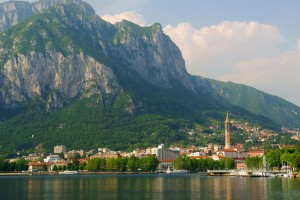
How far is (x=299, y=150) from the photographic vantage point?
152 metres

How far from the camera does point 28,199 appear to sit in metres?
78.5

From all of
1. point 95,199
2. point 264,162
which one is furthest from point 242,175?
point 95,199

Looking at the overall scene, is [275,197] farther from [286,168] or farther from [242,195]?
[286,168]

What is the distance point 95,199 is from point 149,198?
7599mm

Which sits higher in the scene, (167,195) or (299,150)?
(299,150)

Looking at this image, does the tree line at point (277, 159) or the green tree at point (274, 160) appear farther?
the green tree at point (274, 160)

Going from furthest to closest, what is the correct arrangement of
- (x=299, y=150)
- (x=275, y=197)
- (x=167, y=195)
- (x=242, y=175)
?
(x=242, y=175)
(x=299, y=150)
(x=167, y=195)
(x=275, y=197)

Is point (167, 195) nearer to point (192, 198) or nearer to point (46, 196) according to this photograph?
point (192, 198)

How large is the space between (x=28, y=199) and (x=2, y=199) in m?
3.75

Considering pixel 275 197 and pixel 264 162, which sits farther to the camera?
pixel 264 162

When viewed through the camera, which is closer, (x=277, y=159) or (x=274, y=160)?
(x=277, y=159)

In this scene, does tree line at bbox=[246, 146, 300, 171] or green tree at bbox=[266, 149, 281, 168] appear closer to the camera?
tree line at bbox=[246, 146, 300, 171]

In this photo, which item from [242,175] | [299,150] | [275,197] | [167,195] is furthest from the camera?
[242,175]

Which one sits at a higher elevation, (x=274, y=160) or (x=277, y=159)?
(x=277, y=159)
